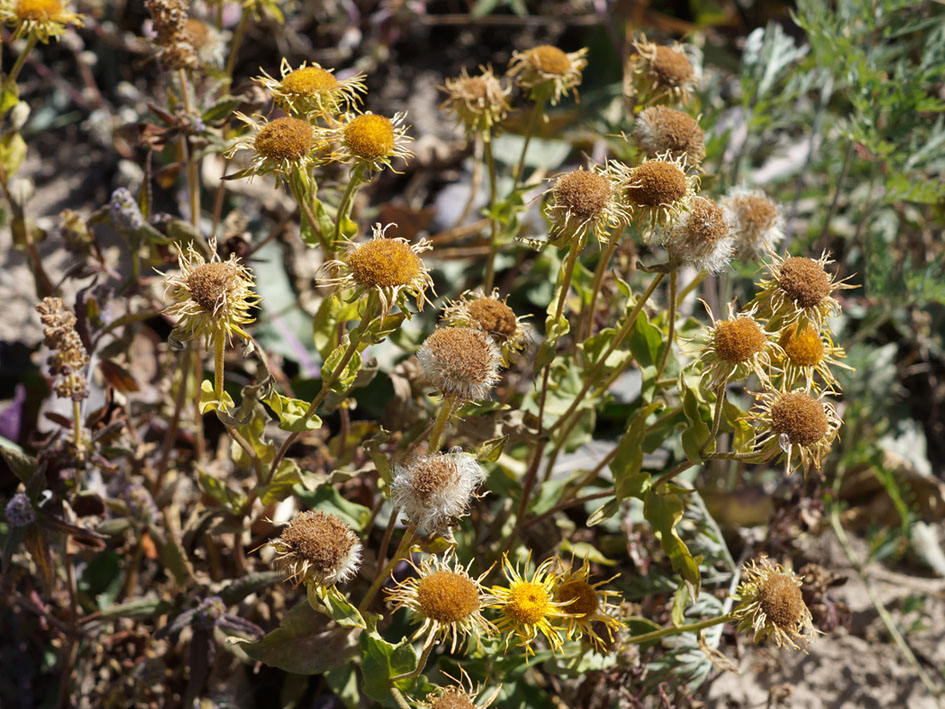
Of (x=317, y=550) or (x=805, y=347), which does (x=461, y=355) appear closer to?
(x=317, y=550)

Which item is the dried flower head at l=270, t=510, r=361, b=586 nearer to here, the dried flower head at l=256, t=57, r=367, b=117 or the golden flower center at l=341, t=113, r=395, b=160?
the golden flower center at l=341, t=113, r=395, b=160

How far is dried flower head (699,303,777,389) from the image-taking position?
61.2 inches

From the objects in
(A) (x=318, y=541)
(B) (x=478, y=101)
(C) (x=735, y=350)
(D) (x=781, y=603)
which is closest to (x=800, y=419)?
(C) (x=735, y=350)

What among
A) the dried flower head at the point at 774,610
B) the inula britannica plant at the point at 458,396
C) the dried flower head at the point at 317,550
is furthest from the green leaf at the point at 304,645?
the dried flower head at the point at 774,610

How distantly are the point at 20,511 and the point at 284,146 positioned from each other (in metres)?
0.91

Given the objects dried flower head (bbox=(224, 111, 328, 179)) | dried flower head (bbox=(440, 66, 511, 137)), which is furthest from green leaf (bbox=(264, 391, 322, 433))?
dried flower head (bbox=(440, 66, 511, 137))

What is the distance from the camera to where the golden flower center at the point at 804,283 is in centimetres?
162

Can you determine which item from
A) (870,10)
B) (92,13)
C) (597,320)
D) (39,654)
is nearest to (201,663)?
(39,654)

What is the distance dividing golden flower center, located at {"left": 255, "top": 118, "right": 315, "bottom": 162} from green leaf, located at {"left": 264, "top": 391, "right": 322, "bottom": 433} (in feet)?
1.42

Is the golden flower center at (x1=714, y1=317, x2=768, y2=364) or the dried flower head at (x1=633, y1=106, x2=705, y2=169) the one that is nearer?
the golden flower center at (x1=714, y1=317, x2=768, y2=364)

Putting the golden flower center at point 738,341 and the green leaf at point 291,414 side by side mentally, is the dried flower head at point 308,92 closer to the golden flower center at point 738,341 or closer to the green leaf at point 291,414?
the green leaf at point 291,414

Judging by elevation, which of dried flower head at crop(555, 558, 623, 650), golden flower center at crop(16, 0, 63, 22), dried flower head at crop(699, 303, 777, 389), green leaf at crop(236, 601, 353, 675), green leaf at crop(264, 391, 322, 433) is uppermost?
golden flower center at crop(16, 0, 63, 22)

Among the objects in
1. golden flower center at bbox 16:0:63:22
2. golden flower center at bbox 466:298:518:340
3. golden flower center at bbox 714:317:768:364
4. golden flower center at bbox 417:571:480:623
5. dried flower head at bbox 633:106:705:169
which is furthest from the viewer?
golden flower center at bbox 16:0:63:22

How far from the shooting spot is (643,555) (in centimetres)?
224
